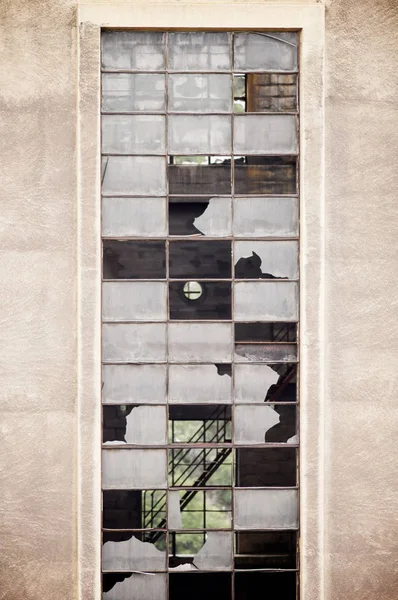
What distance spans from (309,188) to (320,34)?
1822 millimetres

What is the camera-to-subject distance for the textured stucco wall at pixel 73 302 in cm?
673

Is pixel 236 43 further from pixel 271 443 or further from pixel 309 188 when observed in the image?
pixel 271 443

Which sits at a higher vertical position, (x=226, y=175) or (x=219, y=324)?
(x=226, y=175)

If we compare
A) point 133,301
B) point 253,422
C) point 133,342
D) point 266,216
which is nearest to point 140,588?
point 253,422

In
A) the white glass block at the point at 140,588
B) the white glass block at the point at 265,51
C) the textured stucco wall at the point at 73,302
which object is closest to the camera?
the textured stucco wall at the point at 73,302

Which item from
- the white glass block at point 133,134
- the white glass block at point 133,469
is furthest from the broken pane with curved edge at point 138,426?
the white glass block at point 133,134

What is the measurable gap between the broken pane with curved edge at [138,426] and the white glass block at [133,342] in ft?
2.02

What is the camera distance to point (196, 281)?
696 centimetres

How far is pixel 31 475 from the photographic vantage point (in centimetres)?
673

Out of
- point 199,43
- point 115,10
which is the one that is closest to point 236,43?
point 199,43

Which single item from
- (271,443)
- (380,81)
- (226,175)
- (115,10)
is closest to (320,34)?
(380,81)

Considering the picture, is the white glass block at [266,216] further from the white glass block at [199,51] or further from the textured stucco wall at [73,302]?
the white glass block at [199,51]

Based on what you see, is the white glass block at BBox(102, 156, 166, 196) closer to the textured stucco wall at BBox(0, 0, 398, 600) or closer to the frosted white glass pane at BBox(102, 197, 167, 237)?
the frosted white glass pane at BBox(102, 197, 167, 237)

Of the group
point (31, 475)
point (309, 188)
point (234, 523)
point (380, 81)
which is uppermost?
point (380, 81)
